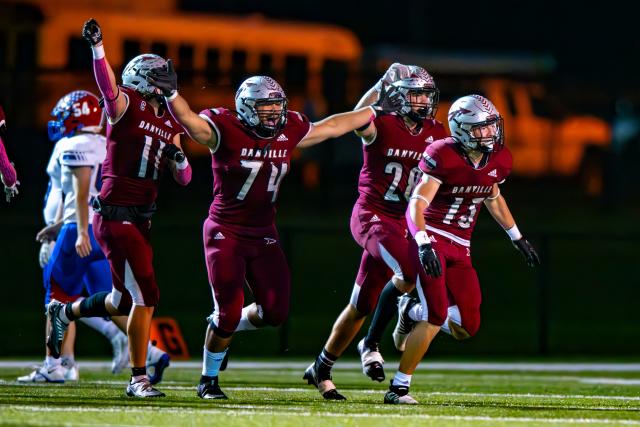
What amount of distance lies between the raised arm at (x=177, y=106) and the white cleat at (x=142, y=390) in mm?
1467

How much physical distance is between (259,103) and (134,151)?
2.76ft

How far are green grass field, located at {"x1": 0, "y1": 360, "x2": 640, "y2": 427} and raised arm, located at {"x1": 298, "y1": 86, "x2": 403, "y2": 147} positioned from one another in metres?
1.56

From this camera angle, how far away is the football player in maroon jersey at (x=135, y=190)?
9852 mm

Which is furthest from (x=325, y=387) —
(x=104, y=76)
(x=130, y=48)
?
(x=130, y=48)

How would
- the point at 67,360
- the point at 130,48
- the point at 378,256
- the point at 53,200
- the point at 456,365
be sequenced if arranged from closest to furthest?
the point at 378,256 → the point at 53,200 → the point at 67,360 → the point at 456,365 → the point at 130,48

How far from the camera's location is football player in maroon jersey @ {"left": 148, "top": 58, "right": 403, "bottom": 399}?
9.68m

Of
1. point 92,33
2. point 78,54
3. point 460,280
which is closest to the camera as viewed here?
point 92,33

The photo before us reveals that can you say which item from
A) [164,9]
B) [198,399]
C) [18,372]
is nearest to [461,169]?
[198,399]

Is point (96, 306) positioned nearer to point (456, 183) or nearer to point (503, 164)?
point (456, 183)

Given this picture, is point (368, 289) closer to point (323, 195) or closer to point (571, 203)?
point (323, 195)

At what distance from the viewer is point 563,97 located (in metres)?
23.1

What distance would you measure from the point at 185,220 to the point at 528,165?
526cm

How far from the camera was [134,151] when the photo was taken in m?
9.95

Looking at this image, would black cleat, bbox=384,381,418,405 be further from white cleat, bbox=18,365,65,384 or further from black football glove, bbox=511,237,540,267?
white cleat, bbox=18,365,65,384
